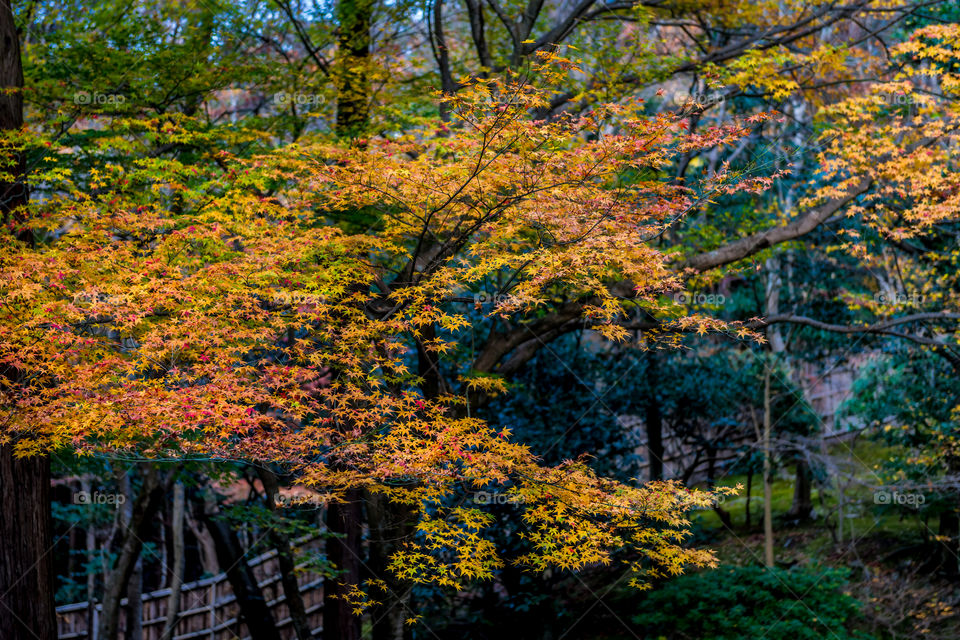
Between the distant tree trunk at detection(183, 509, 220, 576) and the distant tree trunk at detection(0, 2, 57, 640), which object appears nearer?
the distant tree trunk at detection(0, 2, 57, 640)

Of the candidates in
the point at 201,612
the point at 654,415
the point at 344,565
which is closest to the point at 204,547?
the point at 201,612

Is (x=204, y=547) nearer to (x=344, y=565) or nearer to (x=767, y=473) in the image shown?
(x=344, y=565)

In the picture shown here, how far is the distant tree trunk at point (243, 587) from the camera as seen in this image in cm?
1202

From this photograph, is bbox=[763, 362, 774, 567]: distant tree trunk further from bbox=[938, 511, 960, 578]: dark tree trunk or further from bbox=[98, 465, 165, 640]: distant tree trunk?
bbox=[98, 465, 165, 640]: distant tree trunk

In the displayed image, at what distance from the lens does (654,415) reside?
13367 millimetres

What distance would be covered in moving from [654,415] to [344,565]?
5486 mm

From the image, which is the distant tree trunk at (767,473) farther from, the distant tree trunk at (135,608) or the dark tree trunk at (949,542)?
the distant tree trunk at (135,608)

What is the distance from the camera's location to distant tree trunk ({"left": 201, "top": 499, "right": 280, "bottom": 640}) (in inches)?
473

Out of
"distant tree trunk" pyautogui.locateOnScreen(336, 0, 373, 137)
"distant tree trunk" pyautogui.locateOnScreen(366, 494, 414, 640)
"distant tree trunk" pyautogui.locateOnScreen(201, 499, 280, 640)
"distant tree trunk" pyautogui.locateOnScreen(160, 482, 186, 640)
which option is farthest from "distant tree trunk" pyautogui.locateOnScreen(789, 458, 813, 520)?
"distant tree trunk" pyautogui.locateOnScreen(160, 482, 186, 640)

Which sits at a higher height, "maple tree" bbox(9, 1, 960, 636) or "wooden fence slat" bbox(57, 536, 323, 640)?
"maple tree" bbox(9, 1, 960, 636)

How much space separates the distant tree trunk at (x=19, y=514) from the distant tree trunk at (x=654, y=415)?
8309mm

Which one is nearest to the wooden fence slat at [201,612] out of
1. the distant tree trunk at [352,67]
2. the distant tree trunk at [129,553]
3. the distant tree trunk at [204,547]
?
the distant tree trunk at [129,553]

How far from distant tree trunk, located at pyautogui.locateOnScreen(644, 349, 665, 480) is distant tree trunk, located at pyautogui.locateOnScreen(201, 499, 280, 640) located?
20.2 feet

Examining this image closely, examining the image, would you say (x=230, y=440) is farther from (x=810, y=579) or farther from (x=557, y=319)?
(x=810, y=579)
